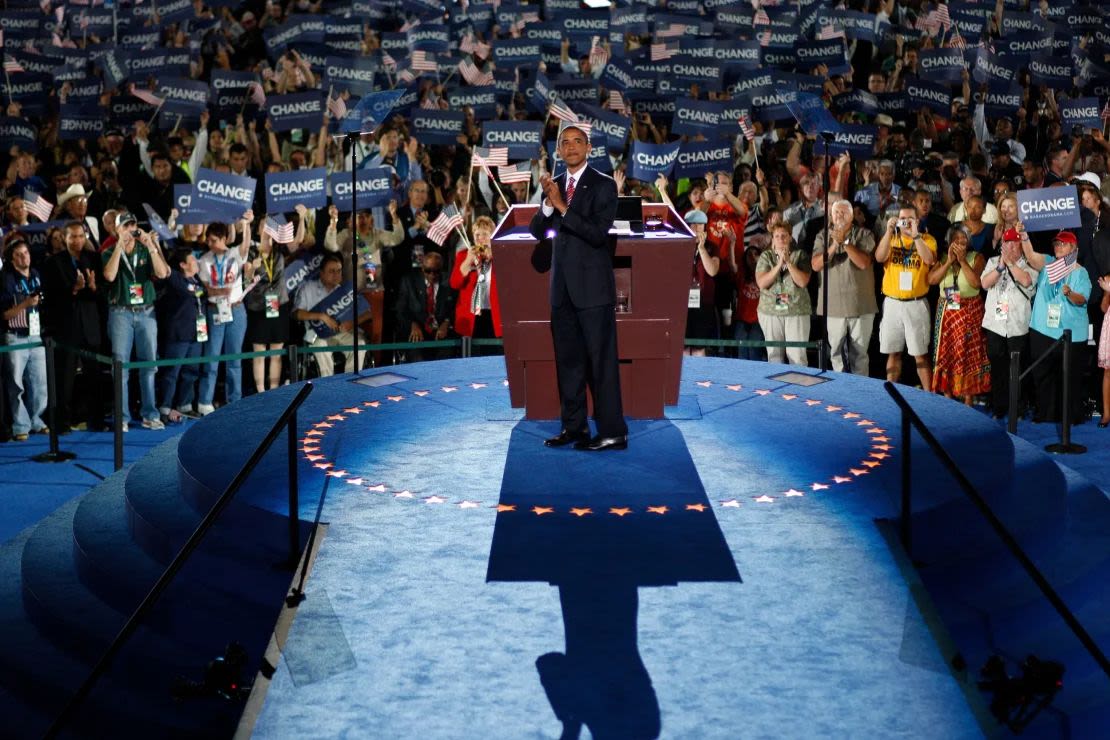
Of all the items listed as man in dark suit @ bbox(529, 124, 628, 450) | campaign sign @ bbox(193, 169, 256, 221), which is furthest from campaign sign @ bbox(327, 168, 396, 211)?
man in dark suit @ bbox(529, 124, 628, 450)

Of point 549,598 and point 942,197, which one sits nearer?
point 549,598

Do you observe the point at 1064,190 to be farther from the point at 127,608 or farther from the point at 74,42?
the point at 74,42

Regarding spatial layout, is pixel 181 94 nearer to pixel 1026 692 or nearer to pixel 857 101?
pixel 857 101

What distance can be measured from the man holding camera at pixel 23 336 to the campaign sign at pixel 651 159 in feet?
17.8

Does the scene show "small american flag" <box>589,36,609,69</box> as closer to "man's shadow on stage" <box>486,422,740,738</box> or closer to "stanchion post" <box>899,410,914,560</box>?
"man's shadow on stage" <box>486,422,740,738</box>

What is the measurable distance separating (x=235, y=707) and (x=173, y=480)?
2621mm

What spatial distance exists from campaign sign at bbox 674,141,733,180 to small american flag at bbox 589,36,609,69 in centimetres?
537

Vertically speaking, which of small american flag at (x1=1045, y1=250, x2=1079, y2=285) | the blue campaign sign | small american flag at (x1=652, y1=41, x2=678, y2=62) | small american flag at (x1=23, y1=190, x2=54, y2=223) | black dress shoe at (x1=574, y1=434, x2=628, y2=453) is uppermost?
small american flag at (x1=652, y1=41, x2=678, y2=62)

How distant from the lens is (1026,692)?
17.7ft

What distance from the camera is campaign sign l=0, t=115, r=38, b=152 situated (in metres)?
14.8

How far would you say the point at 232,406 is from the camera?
9.60m

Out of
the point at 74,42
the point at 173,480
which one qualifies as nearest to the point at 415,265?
the point at 173,480

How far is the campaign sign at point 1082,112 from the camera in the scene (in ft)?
47.2

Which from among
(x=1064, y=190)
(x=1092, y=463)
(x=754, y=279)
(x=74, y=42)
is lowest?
(x=1092, y=463)
